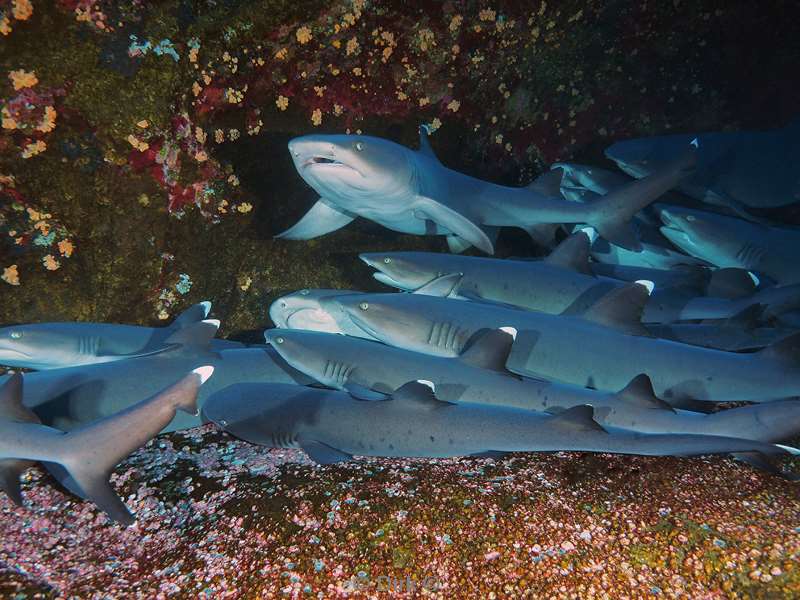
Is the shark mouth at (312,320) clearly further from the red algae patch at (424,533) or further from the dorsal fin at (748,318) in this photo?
the dorsal fin at (748,318)

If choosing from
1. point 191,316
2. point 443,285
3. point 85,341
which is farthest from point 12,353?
point 443,285

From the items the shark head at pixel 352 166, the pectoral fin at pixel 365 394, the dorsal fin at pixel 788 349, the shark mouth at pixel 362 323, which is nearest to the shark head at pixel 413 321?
the shark mouth at pixel 362 323

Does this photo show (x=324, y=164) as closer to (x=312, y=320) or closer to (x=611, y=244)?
(x=312, y=320)

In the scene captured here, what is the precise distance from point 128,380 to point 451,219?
2.16 m

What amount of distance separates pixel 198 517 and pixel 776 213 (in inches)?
265

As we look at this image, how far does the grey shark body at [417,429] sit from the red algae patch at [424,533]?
9 cm

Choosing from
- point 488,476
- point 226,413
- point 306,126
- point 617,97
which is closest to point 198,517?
point 226,413

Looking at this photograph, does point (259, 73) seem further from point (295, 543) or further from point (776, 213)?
point (776, 213)

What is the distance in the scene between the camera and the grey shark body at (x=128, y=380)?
262 cm

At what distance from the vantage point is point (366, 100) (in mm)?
3861

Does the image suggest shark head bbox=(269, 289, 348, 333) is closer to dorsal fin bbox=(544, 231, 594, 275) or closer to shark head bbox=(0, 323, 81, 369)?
shark head bbox=(0, 323, 81, 369)

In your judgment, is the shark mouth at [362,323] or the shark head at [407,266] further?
the shark head at [407,266]

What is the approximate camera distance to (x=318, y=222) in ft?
12.2

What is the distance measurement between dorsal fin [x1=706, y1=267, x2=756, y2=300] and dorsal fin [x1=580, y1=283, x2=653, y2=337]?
130cm
